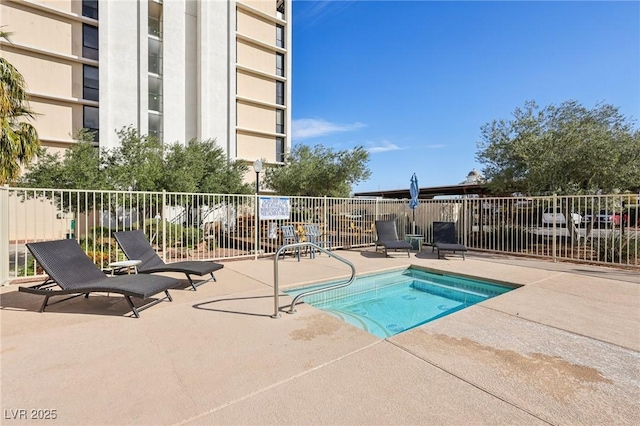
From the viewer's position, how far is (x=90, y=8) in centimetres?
2002

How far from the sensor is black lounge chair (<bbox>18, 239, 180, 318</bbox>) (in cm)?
411

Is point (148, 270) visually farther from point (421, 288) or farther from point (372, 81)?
point (372, 81)

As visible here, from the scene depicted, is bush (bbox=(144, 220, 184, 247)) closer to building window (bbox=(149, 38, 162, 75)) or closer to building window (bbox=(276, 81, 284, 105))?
building window (bbox=(149, 38, 162, 75))

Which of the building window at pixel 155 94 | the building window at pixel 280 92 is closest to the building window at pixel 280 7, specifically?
the building window at pixel 280 92

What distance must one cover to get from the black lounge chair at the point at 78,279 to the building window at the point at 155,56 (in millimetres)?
22645

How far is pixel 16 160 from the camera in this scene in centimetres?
951

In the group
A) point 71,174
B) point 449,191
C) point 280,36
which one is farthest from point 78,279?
point 280,36

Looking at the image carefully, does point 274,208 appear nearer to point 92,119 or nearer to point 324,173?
point 324,173

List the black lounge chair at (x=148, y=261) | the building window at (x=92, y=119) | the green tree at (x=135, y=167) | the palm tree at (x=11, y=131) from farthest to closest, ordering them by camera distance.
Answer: the building window at (x=92, y=119) < the green tree at (x=135, y=167) < the palm tree at (x=11, y=131) < the black lounge chair at (x=148, y=261)

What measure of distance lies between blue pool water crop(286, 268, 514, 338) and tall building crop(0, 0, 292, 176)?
20.6m

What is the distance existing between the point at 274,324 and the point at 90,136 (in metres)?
14.0

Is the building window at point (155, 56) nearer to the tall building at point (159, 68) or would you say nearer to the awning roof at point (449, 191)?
the tall building at point (159, 68)

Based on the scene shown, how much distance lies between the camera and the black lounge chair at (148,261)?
5.53 meters

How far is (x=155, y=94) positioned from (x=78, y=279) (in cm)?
2235
